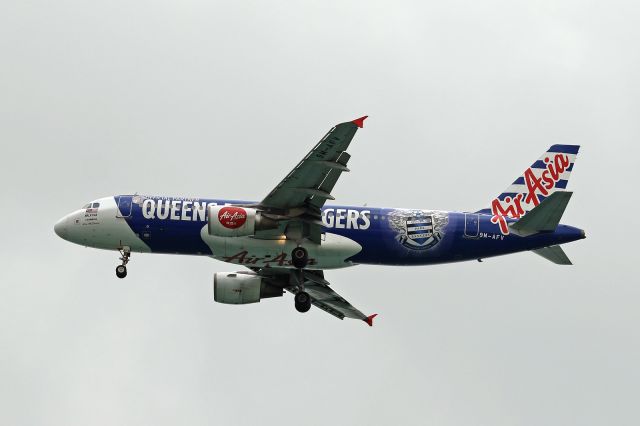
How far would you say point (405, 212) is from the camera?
6744cm

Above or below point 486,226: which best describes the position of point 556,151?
above

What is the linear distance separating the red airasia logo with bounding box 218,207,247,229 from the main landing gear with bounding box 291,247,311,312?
3873 mm

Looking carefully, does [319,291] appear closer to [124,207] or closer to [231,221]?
[231,221]

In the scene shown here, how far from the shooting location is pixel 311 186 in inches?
2432

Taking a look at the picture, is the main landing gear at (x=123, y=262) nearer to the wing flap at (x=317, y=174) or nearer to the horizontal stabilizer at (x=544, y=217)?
the wing flap at (x=317, y=174)

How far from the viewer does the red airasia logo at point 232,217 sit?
6238 cm

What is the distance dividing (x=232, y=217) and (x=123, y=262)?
8184mm

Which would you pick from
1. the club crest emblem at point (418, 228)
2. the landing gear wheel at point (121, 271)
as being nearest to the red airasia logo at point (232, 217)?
the landing gear wheel at point (121, 271)

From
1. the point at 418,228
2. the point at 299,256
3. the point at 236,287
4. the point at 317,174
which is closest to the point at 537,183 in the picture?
the point at 418,228

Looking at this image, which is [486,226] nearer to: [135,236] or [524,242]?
[524,242]

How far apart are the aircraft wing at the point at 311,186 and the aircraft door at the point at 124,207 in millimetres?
7702

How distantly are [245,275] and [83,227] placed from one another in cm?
989

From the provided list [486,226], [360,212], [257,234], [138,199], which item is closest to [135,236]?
[138,199]

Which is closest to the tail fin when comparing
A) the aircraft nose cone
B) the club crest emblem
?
the club crest emblem
